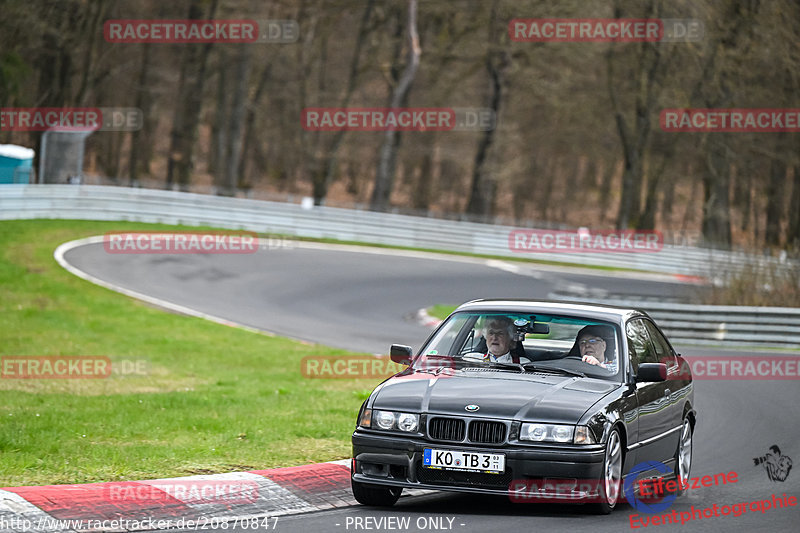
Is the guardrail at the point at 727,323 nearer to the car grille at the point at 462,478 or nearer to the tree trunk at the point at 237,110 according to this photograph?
the car grille at the point at 462,478

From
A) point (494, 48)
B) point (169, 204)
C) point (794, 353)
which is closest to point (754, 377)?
point (794, 353)

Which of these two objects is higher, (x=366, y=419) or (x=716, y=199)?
(x=716, y=199)

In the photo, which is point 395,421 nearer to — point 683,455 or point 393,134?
point 683,455

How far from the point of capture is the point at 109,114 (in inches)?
1932

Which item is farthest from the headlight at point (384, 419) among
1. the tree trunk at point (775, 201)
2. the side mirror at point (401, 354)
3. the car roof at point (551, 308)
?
the tree trunk at point (775, 201)

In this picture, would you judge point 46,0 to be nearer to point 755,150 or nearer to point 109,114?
point 109,114

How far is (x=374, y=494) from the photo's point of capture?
751cm

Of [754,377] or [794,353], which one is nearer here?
[754,377]

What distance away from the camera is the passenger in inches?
325

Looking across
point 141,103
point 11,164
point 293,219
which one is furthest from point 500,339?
point 141,103

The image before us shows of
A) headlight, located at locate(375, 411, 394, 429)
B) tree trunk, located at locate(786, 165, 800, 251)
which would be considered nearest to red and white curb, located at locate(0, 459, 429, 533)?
headlight, located at locate(375, 411, 394, 429)

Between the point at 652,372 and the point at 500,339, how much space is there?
113 centimetres

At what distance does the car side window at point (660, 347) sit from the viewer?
9164 millimetres

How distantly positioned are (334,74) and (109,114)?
557 inches
